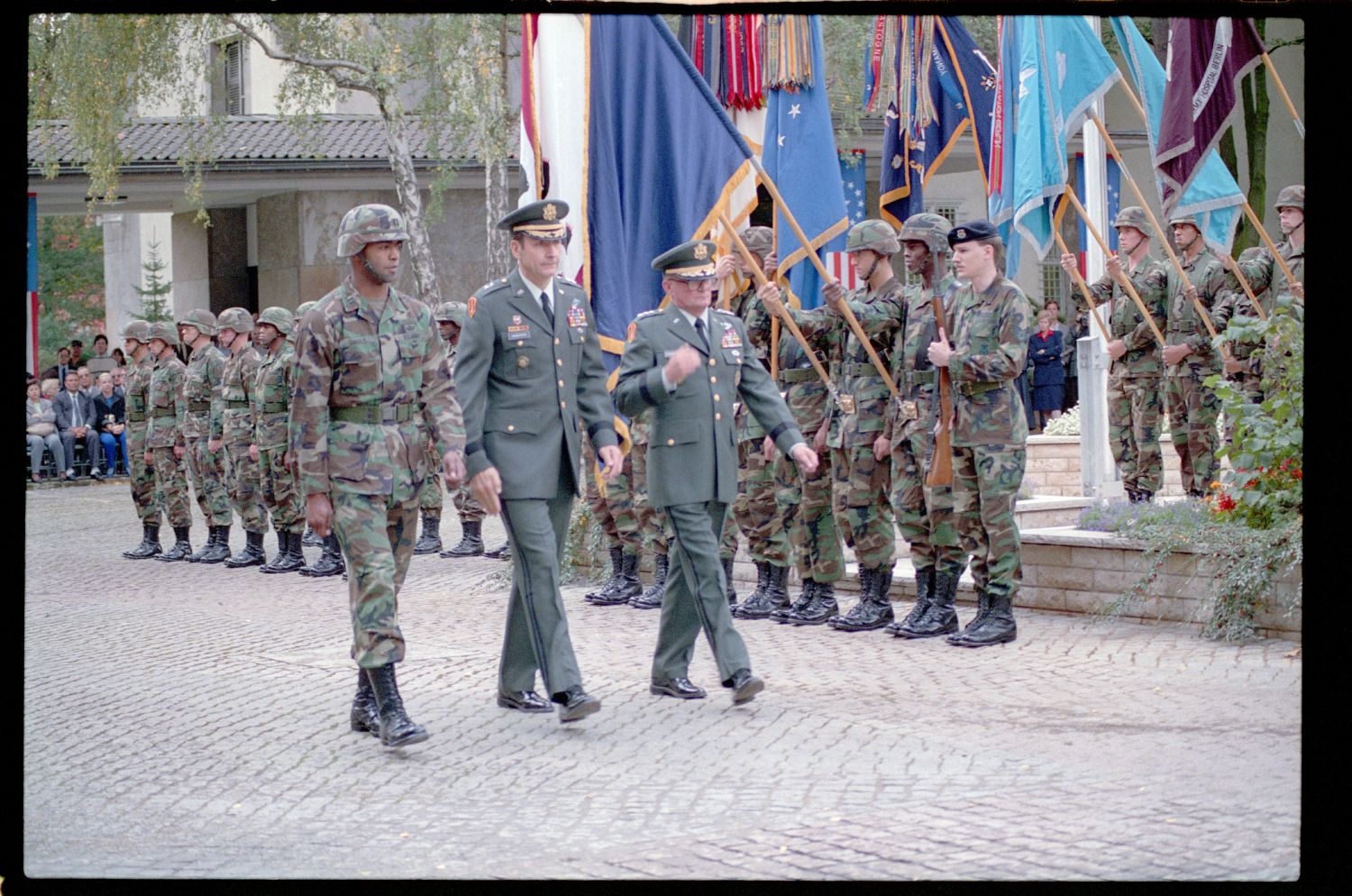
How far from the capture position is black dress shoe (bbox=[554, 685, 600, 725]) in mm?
7055

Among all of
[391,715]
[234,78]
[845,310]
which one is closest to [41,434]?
[234,78]

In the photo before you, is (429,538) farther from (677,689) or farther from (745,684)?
(745,684)

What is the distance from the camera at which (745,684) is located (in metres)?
7.37

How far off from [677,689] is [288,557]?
22.1ft

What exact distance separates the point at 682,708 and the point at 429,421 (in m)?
1.65

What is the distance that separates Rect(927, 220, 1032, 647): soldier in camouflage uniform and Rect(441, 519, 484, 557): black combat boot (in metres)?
6.05

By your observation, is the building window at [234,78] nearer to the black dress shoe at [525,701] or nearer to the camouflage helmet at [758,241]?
the camouflage helmet at [758,241]

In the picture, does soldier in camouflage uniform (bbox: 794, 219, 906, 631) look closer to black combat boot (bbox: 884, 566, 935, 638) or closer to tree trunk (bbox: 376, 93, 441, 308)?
black combat boot (bbox: 884, 566, 935, 638)

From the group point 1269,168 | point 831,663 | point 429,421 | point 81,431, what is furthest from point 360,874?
point 81,431

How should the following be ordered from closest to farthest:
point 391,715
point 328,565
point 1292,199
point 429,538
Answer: point 391,715 → point 1292,199 → point 328,565 → point 429,538

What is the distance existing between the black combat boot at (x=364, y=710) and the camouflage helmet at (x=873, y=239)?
3.87 meters

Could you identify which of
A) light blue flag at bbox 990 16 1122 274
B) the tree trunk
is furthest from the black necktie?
the tree trunk

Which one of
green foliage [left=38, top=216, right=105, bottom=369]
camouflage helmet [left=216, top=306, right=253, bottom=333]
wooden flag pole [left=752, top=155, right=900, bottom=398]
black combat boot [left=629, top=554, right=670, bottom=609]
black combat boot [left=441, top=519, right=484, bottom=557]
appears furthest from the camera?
green foliage [left=38, top=216, right=105, bottom=369]

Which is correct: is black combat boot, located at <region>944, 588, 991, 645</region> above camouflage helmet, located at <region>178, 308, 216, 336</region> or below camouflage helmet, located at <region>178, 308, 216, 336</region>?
below
